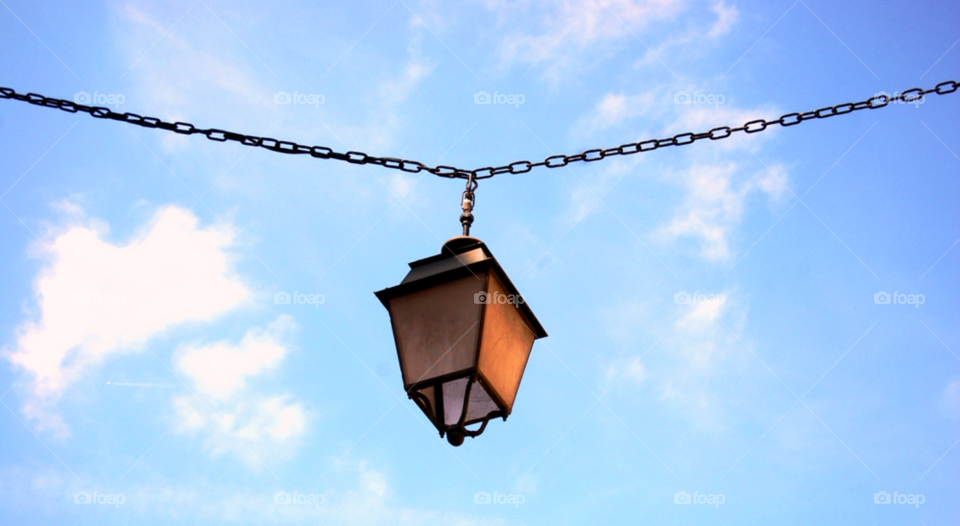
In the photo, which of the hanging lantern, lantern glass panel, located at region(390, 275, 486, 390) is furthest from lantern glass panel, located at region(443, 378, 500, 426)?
lantern glass panel, located at region(390, 275, 486, 390)

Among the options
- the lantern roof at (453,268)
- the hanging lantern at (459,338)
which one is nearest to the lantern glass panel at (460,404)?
the hanging lantern at (459,338)

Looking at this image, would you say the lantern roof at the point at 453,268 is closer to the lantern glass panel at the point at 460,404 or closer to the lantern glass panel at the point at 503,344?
the lantern glass panel at the point at 503,344

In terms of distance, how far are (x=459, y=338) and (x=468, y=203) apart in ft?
3.98

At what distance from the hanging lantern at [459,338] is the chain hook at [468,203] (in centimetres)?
45

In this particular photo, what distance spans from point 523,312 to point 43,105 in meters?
2.89

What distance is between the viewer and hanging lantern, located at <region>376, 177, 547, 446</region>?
15.1ft

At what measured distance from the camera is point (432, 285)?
4805 mm

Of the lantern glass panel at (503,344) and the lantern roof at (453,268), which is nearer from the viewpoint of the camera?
the lantern glass panel at (503,344)

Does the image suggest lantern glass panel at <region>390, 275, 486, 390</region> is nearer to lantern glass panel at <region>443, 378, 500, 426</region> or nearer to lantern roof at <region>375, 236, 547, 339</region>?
lantern roof at <region>375, 236, 547, 339</region>

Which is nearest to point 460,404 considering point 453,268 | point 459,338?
point 459,338

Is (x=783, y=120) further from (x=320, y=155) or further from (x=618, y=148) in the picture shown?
(x=320, y=155)

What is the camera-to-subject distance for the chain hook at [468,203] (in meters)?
5.37

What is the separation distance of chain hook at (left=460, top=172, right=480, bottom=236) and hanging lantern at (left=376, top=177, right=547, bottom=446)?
446 millimetres

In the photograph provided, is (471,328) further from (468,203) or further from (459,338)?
(468,203)
